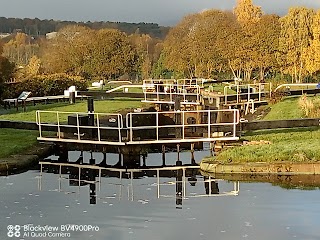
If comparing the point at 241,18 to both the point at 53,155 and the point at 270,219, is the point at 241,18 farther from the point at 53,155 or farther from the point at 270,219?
the point at 270,219

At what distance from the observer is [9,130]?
70.3 feet

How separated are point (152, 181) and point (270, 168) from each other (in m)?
2.80

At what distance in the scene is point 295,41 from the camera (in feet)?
175

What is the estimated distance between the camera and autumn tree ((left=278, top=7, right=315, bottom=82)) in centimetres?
5331

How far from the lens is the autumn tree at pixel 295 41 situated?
175 feet

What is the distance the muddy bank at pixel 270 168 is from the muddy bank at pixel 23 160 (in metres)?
4.93

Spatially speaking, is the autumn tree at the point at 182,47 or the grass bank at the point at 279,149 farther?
the autumn tree at the point at 182,47

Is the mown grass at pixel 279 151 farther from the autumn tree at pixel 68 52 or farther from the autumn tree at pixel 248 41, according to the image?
the autumn tree at pixel 68 52

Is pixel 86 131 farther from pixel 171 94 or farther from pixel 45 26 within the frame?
pixel 45 26

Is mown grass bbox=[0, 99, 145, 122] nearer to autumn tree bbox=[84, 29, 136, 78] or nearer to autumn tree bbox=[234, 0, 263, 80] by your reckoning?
autumn tree bbox=[234, 0, 263, 80]

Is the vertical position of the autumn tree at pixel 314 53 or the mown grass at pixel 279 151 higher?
the autumn tree at pixel 314 53

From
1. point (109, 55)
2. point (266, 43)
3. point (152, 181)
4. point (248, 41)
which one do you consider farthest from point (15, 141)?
point (109, 55)

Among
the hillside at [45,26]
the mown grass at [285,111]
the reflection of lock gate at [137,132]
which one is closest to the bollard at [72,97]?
the mown grass at [285,111]

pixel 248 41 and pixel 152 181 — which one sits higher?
pixel 248 41
